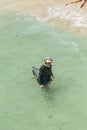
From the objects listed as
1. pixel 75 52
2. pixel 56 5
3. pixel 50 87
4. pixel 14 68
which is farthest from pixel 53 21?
pixel 50 87

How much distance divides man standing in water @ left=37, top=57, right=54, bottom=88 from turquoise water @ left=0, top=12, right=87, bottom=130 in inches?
12.3

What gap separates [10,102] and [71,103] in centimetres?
205

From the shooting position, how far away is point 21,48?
622 inches

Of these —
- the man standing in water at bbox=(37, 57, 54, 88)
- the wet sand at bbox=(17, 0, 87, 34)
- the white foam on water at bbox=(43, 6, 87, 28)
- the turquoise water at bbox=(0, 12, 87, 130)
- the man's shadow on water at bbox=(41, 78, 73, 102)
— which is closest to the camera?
the turquoise water at bbox=(0, 12, 87, 130)

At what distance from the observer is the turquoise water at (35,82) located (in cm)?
1142

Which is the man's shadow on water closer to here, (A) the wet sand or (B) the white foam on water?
(A) the wet sand

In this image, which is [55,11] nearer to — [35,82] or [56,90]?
[35,82]

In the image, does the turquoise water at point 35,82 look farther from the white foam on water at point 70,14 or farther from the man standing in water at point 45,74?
the white foam on water at point 70,14

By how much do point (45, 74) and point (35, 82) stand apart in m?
1.04

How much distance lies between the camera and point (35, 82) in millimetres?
13156

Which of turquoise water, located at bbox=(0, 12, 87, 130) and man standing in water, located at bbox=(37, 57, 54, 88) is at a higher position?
man standing in water, located at bbox=(37, 57, 54, 88)

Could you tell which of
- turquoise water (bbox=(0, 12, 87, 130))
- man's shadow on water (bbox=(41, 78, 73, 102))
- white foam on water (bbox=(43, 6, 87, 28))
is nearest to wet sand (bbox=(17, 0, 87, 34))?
white foam on water (bbox=(43, 6, 87, 28))

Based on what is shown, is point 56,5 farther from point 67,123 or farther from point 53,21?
point 67,123

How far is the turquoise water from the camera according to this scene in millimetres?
11422
